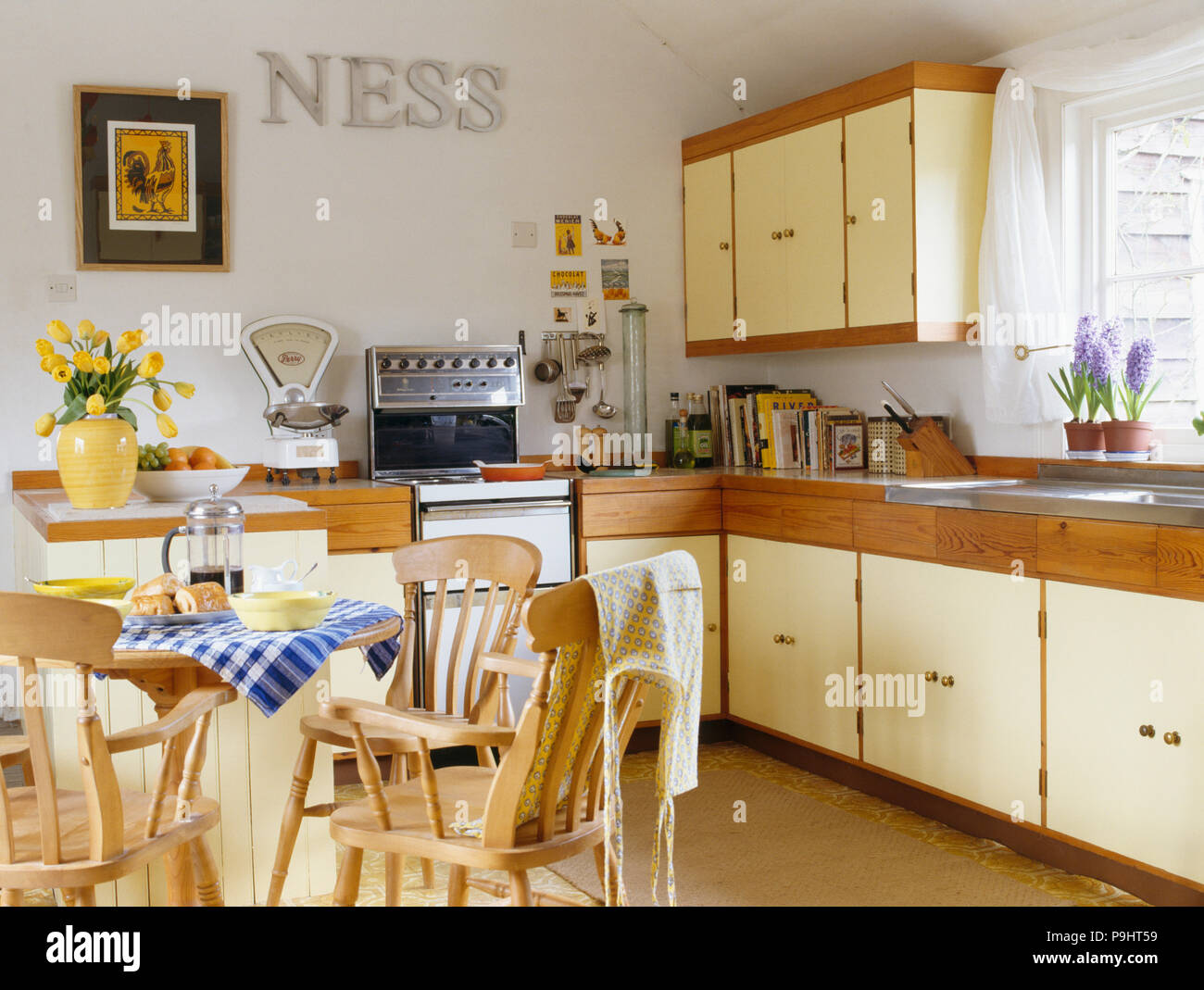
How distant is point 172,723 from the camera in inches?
78.2

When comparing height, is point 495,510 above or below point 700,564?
above

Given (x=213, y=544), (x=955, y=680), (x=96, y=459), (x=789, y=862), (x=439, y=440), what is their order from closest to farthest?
(x=213, y=544) → (x=96, y=459) → (x=789, y=862) → (x=955, y=680) → (x=439, y=440)

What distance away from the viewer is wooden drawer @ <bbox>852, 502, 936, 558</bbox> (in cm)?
338

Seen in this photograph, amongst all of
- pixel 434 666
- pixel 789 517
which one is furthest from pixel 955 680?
pixel 434 666

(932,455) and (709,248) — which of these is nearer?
(932,455)

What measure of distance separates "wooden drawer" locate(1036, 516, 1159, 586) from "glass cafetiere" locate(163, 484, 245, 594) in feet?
5.97

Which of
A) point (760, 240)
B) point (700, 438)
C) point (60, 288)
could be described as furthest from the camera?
point (700, 438)

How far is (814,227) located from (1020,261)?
0.73 m

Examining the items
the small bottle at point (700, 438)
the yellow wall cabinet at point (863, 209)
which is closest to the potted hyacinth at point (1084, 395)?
the yellow wall cabinet at point (863, 209)

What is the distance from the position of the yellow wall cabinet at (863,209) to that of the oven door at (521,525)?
100 centimetres

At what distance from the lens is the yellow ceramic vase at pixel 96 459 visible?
9.66ft

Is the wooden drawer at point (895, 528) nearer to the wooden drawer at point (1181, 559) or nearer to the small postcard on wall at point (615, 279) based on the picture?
the wooden drawer at point (1181, 559)

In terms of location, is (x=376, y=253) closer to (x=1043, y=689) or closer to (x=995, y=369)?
(x=995, y=369)

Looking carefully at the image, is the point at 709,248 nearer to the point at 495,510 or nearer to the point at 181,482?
the point at 495,510
